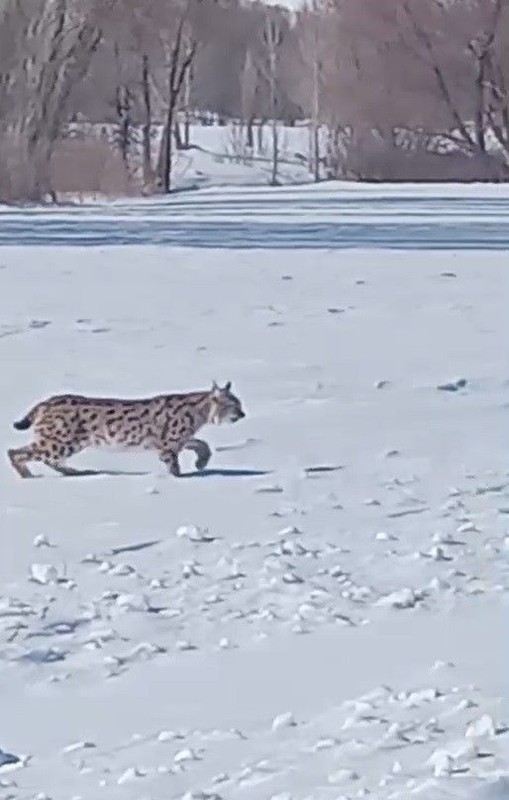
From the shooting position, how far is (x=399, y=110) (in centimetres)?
4000

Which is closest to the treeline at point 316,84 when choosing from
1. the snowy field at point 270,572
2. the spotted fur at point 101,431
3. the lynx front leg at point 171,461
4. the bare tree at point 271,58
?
the bare tree at point 271,58

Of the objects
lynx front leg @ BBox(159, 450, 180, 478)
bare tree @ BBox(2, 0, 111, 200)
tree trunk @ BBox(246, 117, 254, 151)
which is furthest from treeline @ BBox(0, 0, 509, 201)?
lynx front leg @ BBox(159, 450, 180, 478)

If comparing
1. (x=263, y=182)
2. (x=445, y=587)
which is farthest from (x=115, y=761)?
(x=263, y=182)

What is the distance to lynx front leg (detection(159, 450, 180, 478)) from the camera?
25.1 ft

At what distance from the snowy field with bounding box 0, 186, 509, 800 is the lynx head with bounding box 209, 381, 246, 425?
0.21 m

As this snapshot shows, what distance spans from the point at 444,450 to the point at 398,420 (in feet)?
2.74

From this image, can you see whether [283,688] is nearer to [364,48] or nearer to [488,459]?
[488,459]

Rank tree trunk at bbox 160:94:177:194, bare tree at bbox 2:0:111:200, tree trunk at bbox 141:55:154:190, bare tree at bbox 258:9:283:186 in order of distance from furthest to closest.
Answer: bare tree at bbox 258:9:283:186 < tree trunk at bbox 160:94:177:194 < tree trunk at bbox 141:55:154:190 < bare tree at bbox 2:0:111:200

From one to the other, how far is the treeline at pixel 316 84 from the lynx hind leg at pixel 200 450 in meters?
23.1

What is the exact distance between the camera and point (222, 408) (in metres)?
8.01

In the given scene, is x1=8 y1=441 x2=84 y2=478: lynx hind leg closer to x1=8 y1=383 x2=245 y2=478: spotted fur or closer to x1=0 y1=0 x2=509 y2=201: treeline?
x1=8 y1=383 x2=245 y2=478: spotted fur

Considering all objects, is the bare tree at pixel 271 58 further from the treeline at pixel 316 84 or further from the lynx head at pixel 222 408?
the lynx head at pixel 222 408

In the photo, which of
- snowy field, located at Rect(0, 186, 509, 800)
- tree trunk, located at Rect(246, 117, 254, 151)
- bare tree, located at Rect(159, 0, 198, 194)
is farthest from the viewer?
tree trunk, located at Rect(246, 117, 254, 151)

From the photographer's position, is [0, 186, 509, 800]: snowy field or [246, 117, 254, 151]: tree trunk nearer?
[0, 186, 509, 800]: snowy field
